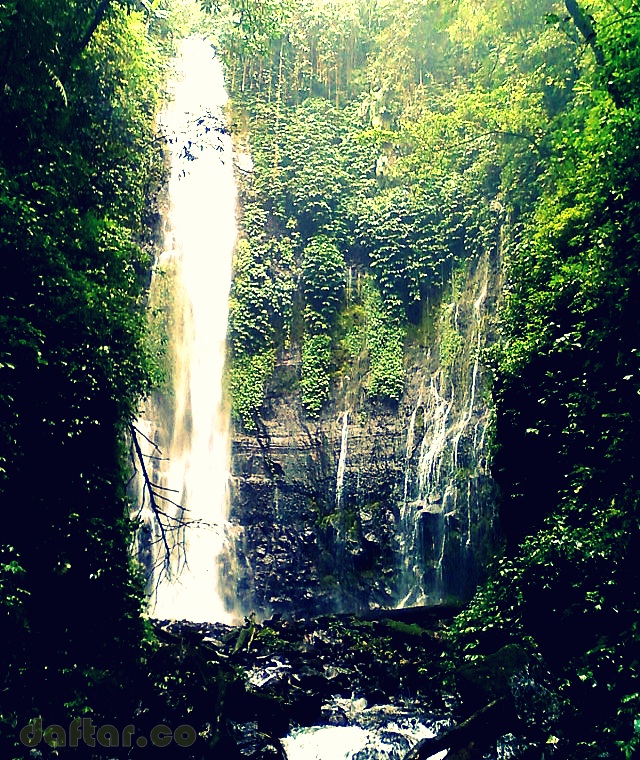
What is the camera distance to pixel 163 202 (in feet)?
49.5

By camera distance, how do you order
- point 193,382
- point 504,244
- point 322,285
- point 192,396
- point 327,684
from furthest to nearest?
point 322,285 < point 193,382 < point 192,396 < point 504,244 < point 327,684

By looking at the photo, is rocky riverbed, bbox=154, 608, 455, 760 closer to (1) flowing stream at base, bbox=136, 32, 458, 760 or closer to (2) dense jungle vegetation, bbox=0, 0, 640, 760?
(2) dense jungle vegetation, bbox=0, 0, 640, 760

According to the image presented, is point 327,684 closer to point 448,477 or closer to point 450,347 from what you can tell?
point 448,477

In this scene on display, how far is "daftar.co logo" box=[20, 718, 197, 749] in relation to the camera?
→ 564 centimetres

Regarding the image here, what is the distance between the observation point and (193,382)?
14.3m

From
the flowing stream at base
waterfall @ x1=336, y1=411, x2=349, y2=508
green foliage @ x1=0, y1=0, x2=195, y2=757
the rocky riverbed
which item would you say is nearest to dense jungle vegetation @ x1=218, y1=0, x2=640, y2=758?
the flowing stream at base

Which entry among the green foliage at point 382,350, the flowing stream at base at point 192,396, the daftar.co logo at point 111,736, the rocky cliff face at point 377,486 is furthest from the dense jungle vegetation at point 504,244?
the daftar.co logo at point 111,736

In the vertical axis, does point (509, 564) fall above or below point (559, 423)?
below

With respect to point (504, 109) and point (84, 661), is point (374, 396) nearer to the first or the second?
point (504, 109)

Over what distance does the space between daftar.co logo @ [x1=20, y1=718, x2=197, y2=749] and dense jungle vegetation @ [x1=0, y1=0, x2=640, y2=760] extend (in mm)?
114

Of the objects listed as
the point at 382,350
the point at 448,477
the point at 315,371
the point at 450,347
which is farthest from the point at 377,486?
the point at 450,347

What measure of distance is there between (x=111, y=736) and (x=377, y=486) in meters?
8.12

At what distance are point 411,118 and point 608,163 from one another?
1080 cm

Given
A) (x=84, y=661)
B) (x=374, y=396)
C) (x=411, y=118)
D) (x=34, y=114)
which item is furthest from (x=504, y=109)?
(x=84, y=661)
